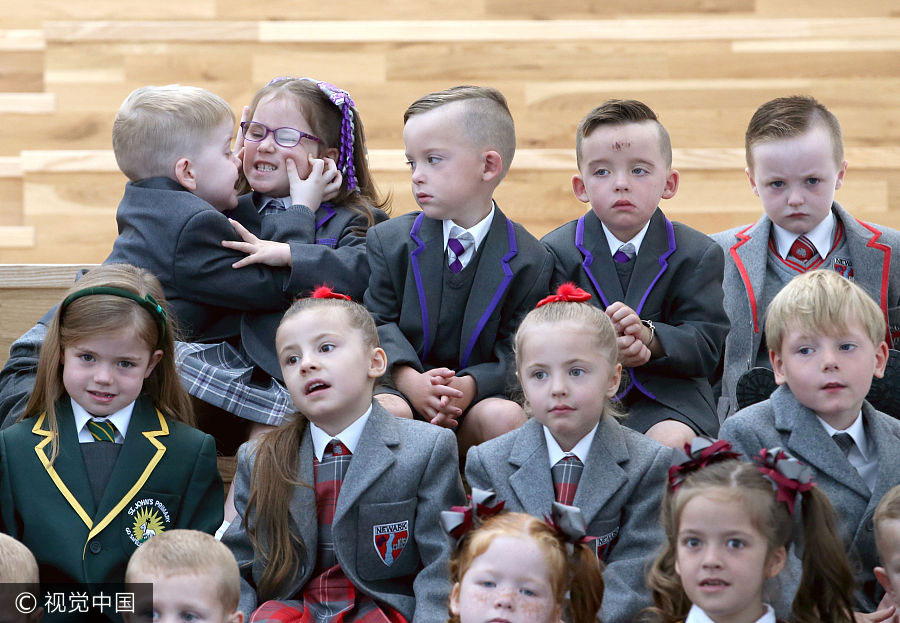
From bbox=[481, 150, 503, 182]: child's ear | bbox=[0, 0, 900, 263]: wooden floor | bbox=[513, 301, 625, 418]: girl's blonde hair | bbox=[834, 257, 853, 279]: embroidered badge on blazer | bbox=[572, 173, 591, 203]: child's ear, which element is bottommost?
bbox=[513, 301, 625, 418]: girl's blonde hair

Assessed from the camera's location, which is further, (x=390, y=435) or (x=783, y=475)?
(x=390, y=435)

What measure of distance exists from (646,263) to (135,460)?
1022mm

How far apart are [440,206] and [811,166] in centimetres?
79

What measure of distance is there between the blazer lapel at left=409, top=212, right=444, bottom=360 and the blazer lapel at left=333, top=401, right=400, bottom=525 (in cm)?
34

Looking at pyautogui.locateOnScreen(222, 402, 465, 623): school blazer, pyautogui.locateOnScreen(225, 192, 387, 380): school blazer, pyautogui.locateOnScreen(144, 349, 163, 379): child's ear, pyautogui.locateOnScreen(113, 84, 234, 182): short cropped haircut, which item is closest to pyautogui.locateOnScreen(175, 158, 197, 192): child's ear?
pyautogui.locateOnScreen(113, 84, 234, 182): short cropped haircut

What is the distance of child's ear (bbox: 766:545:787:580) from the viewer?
1.48 meters

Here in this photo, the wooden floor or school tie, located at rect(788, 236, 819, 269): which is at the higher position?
the wooden floor

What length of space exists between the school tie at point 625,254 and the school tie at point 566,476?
54cm

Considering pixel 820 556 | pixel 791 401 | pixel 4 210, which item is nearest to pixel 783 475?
pixel 820 556

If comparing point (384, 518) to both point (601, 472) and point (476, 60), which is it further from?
point (476, 60)

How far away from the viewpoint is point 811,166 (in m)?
2.31

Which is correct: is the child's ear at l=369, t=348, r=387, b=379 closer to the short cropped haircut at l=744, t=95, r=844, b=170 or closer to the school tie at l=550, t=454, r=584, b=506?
the school tie at l=550, t=454, r=584, b=506

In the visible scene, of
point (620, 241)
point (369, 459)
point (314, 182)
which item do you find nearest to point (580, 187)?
point (620, 241)

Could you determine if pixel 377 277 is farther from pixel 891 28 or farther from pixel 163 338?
pixel 891 28
